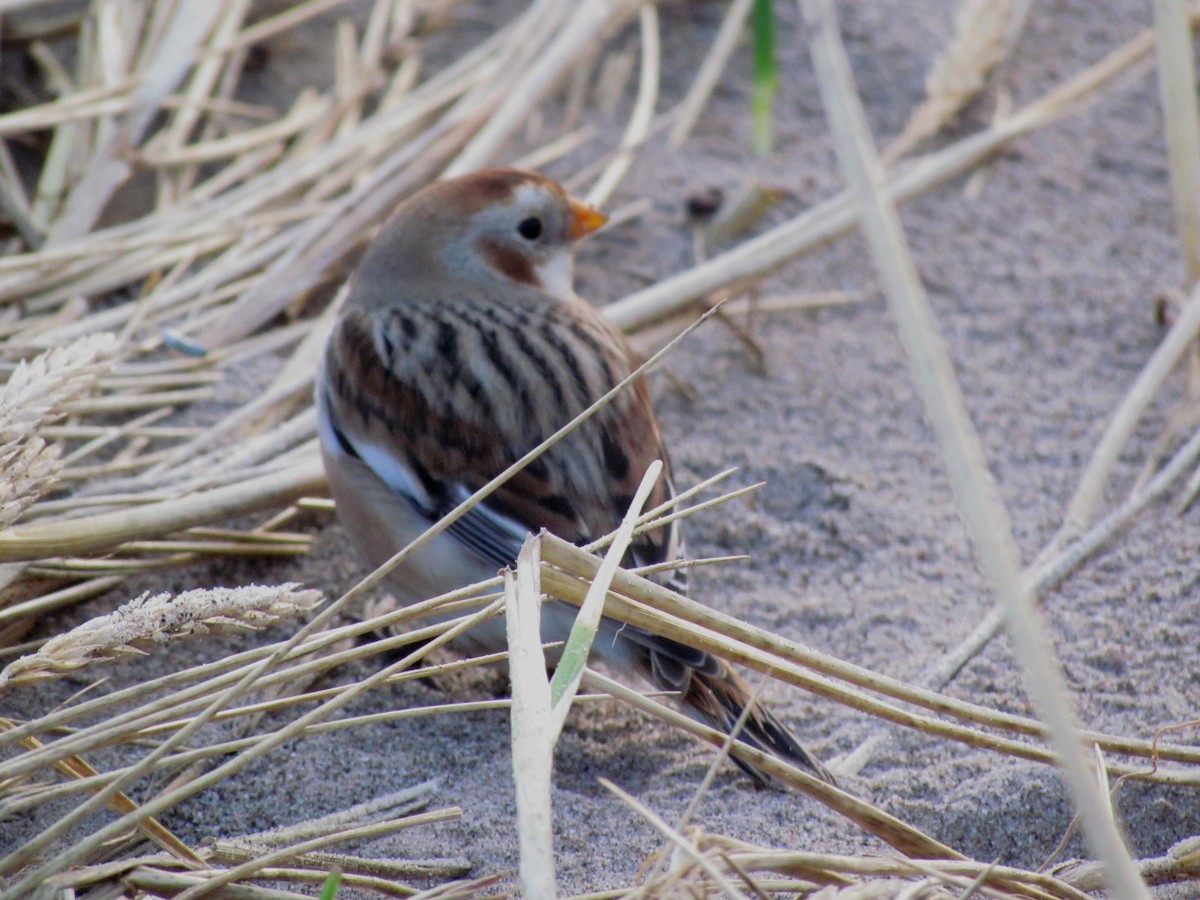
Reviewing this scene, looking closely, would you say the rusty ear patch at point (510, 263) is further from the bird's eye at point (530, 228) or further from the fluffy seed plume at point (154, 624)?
the fluffy seed plume at point (154, 624)

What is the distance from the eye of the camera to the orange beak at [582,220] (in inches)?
97.5

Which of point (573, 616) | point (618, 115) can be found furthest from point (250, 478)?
point (618, 115)

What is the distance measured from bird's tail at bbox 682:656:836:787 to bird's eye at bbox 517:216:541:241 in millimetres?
946

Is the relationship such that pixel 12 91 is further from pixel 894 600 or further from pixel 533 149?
pixel 894 600

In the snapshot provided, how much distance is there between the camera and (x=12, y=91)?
125 inches

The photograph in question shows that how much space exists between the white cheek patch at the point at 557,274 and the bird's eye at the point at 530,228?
2.0 inches

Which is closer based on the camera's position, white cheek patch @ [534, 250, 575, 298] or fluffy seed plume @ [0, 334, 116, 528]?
fluffy seed plume @ [0, 334, 116, 528]

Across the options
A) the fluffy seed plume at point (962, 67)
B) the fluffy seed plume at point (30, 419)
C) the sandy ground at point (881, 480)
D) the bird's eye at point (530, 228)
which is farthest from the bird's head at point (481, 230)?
the fluffy seed plume at point (962, 67)

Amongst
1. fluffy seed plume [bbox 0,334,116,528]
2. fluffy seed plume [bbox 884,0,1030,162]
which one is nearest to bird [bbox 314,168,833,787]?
fluffy seed plume [bbox 0,334,116,528]

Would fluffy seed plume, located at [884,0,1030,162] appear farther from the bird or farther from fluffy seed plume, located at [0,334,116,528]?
fluffy seed plume, located at [0,334,116,528]

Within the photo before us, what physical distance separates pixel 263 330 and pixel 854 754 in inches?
59.6

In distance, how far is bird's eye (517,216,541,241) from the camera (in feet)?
7.86

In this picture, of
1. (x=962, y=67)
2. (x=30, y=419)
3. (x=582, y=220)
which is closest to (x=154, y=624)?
(x=30, y=419)

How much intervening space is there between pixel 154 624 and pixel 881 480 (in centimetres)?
141
